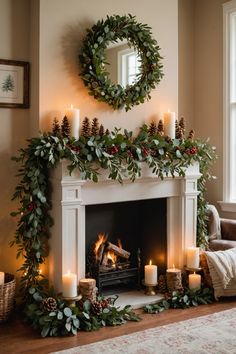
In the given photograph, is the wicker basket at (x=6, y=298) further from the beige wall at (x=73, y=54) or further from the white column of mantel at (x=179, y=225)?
the white column of mantel at (x=179, y=225)

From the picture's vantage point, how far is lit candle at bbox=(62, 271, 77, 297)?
11.6 feet

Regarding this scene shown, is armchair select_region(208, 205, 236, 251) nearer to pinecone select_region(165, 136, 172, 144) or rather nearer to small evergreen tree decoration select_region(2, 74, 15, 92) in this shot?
pinecone select_region(165, 136, 172, 144)

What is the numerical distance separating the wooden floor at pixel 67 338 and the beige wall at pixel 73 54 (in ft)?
5.36

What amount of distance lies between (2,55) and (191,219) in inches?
90.2

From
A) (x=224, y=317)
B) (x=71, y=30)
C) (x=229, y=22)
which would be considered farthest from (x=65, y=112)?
(x=229, y=22)

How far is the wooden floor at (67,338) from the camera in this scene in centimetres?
312

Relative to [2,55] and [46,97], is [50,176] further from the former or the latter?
[2,55]

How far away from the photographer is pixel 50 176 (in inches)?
148

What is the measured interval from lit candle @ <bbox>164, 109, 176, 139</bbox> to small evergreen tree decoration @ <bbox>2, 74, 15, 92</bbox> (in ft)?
4.70

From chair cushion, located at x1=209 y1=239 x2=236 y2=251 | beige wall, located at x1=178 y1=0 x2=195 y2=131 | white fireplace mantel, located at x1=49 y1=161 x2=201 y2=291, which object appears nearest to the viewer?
white fireplace mantel, located at x1=49 y1=161 x2=201 y2=291

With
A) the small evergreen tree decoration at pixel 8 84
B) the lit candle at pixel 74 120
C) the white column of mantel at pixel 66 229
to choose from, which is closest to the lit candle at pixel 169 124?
the lit candle at pixel 74 120

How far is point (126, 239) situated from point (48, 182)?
3.58ft

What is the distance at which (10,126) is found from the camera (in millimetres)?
3922

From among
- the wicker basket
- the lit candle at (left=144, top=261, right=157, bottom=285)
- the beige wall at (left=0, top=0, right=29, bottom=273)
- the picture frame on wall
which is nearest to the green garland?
the lit candle at (left=144, top=261, right=157, bottom=285)
